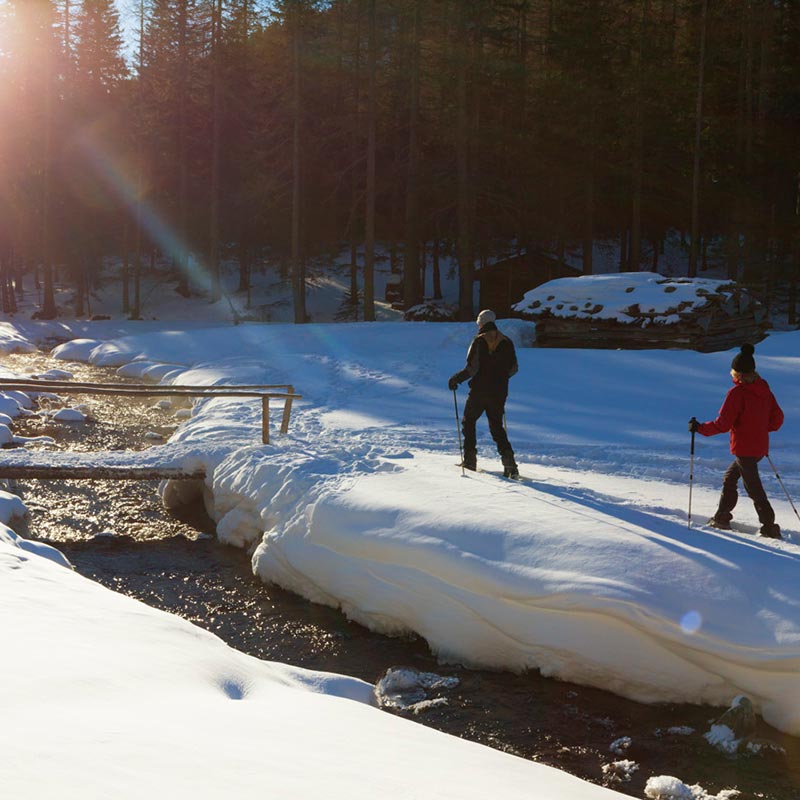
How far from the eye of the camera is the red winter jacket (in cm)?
810

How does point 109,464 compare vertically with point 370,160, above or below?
below

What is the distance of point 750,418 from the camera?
811 cm

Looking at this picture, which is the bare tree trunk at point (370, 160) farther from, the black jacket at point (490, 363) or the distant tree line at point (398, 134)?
the black jacket at point (490, 363)

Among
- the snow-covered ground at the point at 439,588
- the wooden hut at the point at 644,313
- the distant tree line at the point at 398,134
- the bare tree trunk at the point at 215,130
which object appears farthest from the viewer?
the bare tree trunk at the point at 215,130

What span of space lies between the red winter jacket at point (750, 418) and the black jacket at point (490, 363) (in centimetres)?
268

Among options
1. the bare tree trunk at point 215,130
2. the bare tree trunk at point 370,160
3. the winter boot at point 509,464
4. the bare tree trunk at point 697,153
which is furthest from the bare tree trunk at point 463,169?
the winter boot at point 509,464

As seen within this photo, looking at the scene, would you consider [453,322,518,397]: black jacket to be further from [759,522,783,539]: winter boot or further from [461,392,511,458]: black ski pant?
[759,522,783,539]: winter boot

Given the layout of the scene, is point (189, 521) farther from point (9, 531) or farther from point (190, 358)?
point (190, 358)

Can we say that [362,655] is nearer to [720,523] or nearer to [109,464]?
[720,523]

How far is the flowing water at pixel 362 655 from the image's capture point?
19.1 ft

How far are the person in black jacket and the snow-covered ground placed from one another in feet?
1.81

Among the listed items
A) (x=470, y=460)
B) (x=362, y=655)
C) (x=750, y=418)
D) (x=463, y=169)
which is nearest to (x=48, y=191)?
(x=463, y=169)

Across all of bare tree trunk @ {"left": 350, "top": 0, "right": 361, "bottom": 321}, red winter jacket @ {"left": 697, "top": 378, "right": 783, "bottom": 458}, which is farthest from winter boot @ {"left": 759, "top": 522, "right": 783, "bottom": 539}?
bare tree trunk @ {"left": 350, "top": 0, "right": 361, "bottom": 321}

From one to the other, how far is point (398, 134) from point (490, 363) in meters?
28.7
